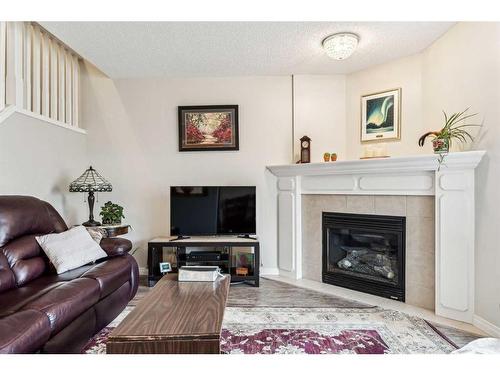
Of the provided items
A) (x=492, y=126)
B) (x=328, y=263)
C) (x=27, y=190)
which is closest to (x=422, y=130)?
(x=492, y=126)

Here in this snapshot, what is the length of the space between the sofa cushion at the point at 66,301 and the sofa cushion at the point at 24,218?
2.44 ft

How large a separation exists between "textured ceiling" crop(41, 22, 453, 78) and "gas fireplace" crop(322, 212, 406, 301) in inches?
69.8

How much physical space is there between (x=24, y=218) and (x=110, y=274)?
863 millimetres

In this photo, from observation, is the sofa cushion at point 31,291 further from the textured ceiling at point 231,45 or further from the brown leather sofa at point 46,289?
the textured ceiling at point 231,45

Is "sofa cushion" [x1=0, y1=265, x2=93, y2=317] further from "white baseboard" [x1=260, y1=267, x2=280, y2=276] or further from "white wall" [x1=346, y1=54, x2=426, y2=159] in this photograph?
"white wall" [x1=346, y1=54, x2=426, y2=159]

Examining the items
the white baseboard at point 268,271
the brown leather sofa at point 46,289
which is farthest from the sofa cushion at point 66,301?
the white baseboard at point 268,271

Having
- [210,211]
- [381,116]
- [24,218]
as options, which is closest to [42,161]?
[24,218]

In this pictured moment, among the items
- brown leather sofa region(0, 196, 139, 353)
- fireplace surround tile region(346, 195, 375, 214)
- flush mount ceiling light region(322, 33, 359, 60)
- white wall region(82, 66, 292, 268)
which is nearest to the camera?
brown leather sofa region(0, 196, 139, 353)

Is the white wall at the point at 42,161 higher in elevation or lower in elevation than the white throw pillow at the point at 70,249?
higher

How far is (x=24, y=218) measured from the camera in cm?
225

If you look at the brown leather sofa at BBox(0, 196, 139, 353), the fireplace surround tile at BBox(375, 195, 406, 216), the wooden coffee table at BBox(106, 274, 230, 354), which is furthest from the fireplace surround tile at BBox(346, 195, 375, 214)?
the brown leather sofa at BBox(0, 196, 139, 353)

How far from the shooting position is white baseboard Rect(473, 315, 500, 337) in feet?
6.81

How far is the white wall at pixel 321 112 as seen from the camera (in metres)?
3.59

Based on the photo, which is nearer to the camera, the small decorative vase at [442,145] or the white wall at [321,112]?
the small decorative vase at [442,145]
